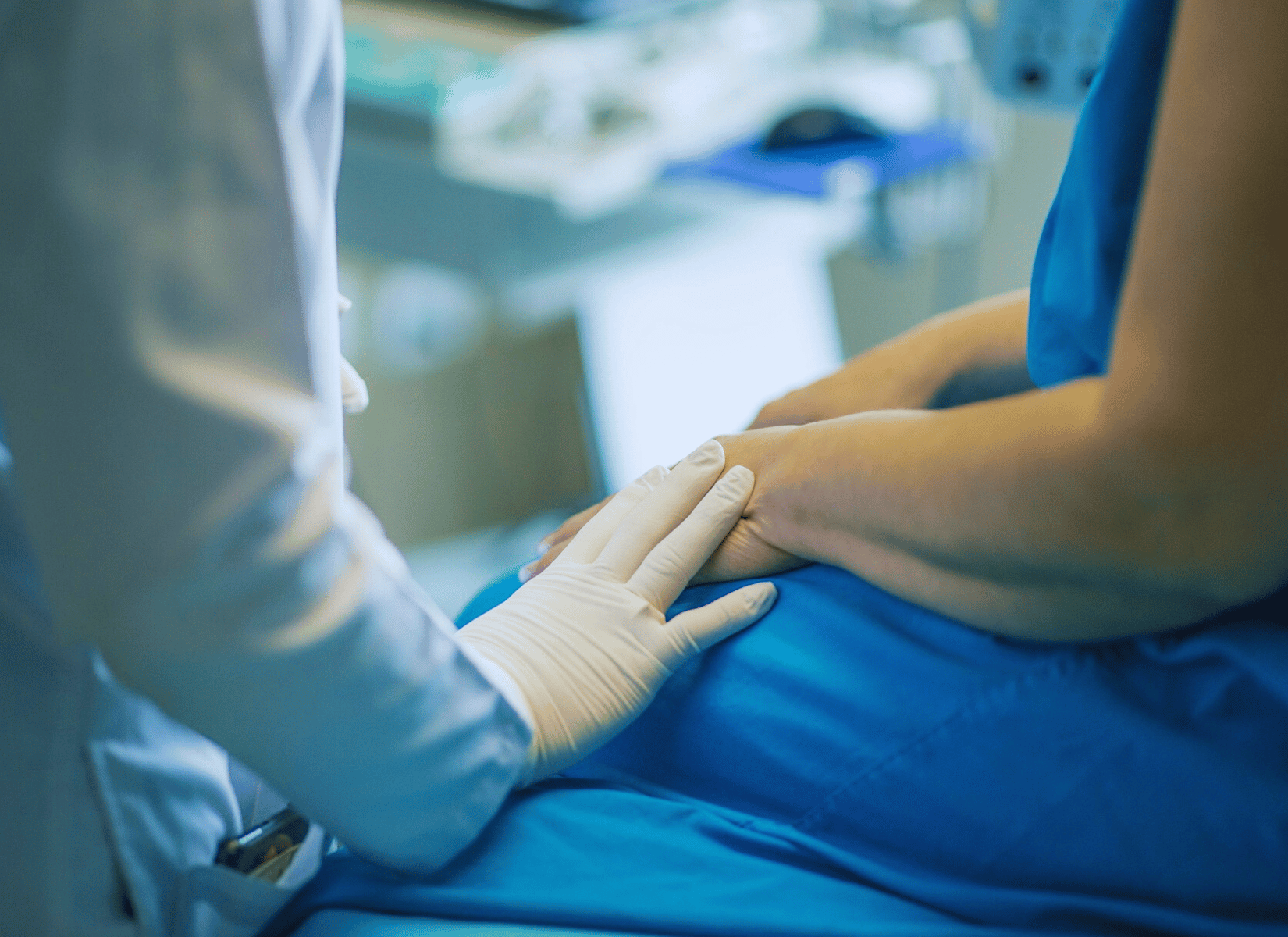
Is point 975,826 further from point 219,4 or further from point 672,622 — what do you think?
point 219,4

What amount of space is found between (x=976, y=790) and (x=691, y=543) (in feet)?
0.71

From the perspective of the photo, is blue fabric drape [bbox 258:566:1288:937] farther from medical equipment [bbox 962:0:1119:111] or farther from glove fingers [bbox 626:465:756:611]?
medical equipment [bbox 962:0:1119:111]

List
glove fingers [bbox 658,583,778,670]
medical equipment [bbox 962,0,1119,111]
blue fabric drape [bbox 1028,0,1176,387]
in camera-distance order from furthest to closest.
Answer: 1. medical equipment [bbox 962,0,1119,111]
2. glove fingers [bbox 658,583,778,670]
3. blue fabric drape [bbox 1028,0,1176,387]

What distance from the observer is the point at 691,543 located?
67 cm

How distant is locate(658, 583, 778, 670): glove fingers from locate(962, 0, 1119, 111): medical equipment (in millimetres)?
809

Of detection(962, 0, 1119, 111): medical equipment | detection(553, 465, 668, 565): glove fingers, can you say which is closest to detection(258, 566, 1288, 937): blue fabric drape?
detection(553, 465, 668, 565): glove fingers

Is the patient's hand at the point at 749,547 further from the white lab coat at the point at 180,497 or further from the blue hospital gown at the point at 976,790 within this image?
the white lab coat at the point at 180,497

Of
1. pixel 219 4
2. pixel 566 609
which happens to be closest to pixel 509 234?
pixel 566 609

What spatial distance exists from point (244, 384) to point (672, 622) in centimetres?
28

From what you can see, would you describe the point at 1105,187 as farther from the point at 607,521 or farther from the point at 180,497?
the point at 180,497

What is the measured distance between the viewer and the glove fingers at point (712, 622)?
0.63m

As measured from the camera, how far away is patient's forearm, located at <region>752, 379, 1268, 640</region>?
46 centimetres

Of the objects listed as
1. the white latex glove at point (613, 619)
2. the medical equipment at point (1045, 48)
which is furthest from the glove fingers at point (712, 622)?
the medical equipment at point (1045, 48)

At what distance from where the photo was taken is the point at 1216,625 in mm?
527
